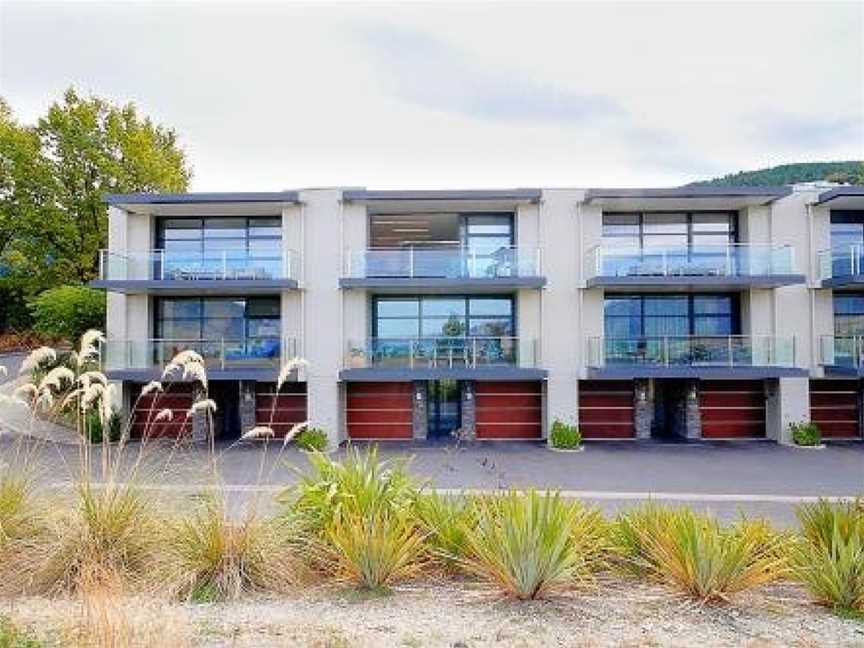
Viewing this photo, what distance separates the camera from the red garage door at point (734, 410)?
2109cm

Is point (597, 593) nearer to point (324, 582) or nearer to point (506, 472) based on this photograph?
point (324, 582)

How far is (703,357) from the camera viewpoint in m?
19.1

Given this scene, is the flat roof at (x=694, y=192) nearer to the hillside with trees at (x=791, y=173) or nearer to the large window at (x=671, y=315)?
the large window at (x=671, y=315)

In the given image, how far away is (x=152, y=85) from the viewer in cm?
2789

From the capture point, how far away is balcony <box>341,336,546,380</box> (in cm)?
1922

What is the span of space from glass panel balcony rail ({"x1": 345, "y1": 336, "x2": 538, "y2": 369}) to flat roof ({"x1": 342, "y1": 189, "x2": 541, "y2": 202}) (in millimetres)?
4773

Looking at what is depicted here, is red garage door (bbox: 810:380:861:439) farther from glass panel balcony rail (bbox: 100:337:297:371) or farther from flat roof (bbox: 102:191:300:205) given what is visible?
flat roof (bbox: 102:191:300:205)

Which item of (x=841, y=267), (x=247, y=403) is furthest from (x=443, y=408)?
(x=841, y=267)

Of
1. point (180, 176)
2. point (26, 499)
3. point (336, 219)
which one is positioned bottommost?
point (26, 499)

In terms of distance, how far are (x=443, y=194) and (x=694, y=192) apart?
8.43m

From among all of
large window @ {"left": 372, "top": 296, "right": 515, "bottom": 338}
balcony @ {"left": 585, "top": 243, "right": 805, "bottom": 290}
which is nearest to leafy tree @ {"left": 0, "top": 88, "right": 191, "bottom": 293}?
large window @ {"left": 372, "top": 296, "right": 515, "bottom": 338}

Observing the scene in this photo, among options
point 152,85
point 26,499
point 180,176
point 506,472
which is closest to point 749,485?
point 506,472

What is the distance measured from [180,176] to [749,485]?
111 feet

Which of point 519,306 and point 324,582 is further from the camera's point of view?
point 519,306
